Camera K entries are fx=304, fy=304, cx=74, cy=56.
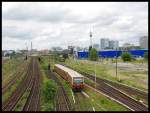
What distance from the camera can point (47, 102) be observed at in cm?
3653

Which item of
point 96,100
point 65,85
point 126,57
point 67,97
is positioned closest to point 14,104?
point 67,97

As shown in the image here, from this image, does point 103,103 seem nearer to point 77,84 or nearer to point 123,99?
point 123,99

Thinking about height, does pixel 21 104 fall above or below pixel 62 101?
below

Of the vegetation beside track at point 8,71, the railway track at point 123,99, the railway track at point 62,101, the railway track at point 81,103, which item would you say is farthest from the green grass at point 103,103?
the vegetation beside track at point 8,71

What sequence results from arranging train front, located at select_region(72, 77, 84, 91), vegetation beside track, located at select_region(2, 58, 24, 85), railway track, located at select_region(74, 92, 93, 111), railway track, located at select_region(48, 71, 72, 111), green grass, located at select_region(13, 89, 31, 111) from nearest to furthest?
1. railway track, located at select_region(48, 71, 72, 111)
2. railway track, located at select_region(74, 92, 93, 111)
3. green grass, located at select_region(13, 89, 31, 111)
4. train front, located at select_region(72, 77, 84, 91)
5. vegetation beside track, located at select_region(2, 58, 24, 85)

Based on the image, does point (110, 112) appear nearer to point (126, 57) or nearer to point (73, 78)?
point (73, 78)

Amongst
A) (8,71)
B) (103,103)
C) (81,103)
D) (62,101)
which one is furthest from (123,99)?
(8,71)

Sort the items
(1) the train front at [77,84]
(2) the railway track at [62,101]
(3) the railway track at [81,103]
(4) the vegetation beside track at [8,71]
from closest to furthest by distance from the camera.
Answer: (2) the railway track at [62,101]
(3) the railway track at [81,103]
(1) the train front at [77,84]
(4) the vegetation beside track at [8,71]

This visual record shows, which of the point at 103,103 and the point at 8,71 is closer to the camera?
the point at 103,103

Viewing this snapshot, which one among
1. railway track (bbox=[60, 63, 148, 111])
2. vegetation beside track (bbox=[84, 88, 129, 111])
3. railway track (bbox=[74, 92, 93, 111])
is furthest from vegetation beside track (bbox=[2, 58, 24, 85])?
vegetation beside track (bbox=[84, 88, 129, 111])

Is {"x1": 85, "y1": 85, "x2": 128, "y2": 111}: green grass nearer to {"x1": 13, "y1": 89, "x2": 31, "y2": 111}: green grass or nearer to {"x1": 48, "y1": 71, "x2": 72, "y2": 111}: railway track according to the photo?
{"x1": 48, "y1": 71, "x2": 72, "y2": 111}: railway track

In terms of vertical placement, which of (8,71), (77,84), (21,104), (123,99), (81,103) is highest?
(77,84)

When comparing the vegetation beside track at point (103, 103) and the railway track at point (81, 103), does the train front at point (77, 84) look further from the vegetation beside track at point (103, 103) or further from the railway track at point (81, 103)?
the vegetation beside track at point (103, 103)

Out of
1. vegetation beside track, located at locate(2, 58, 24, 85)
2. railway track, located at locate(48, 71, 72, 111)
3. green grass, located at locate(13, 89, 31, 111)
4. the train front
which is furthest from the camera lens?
vegetation beside track, located at locate(2, 58, 24, 85)
